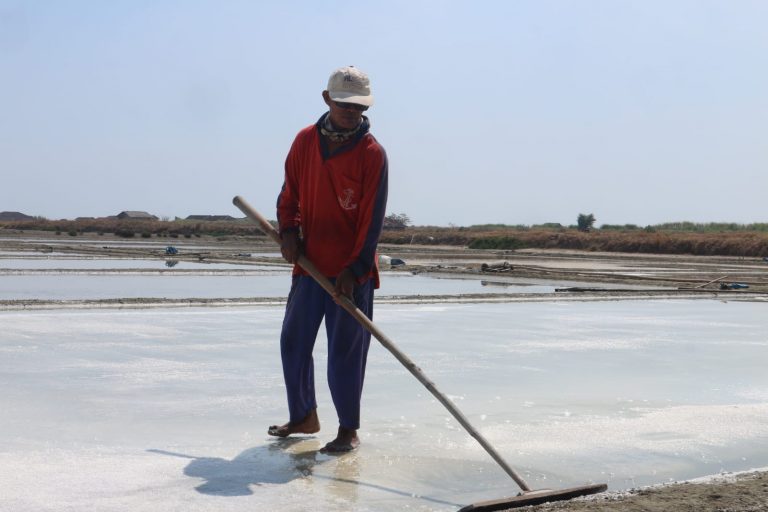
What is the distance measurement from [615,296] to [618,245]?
103ft

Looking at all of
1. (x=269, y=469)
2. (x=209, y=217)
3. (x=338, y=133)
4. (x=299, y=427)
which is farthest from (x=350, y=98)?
(x=209, y=217)

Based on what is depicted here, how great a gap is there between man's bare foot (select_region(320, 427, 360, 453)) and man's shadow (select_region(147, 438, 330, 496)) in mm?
65

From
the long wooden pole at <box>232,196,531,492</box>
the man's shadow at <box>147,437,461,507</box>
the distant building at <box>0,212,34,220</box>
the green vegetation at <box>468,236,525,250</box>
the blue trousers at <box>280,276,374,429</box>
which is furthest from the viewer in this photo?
the distant building at <box>0,212,34,220</box>

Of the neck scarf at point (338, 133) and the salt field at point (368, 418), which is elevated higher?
the neck scarf at point (338, 133)

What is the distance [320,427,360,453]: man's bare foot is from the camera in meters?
4.52

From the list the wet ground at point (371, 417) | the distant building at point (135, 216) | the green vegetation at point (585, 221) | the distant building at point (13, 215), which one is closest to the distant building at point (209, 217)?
the distant building at point (135, 216)

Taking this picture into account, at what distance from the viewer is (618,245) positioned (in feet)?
151

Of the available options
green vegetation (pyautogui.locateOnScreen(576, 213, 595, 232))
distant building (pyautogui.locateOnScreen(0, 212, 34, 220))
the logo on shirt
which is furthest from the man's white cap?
distant building (pyautogui.locateOnScreen(0, 212, 34, 220))

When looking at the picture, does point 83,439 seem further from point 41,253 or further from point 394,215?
point 394,215

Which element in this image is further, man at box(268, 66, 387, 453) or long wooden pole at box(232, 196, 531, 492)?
man at box(268, 66, 387, 453)

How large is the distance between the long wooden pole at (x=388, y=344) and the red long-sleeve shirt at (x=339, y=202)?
4.8 inches

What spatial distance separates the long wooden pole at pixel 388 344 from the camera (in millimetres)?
4125

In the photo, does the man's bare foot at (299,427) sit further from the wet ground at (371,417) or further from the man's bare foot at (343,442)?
the man's bare foot at (343,442)

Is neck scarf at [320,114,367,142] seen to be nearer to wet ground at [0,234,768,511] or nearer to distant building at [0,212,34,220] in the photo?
wet ground at [0,234,768,511]
